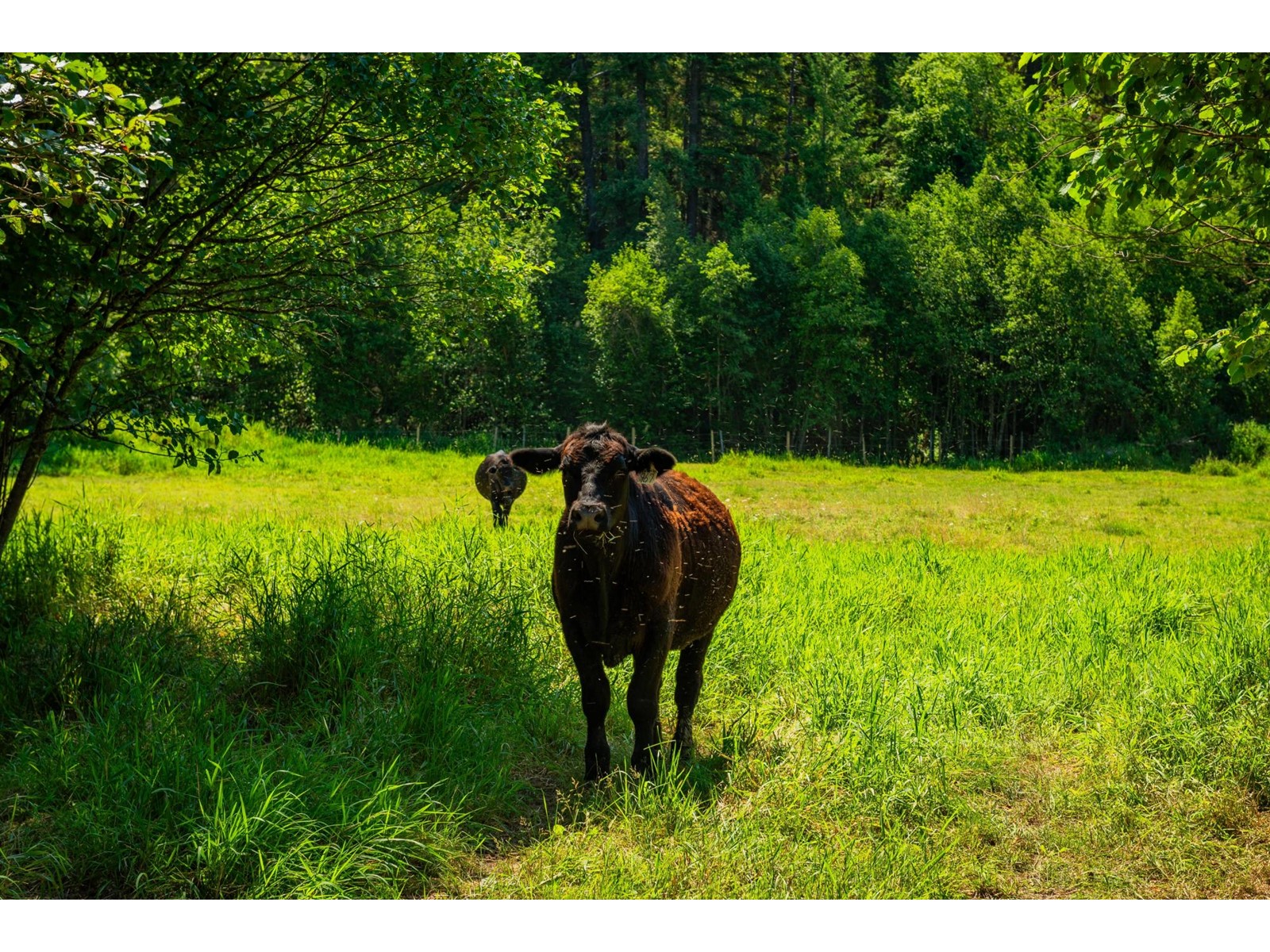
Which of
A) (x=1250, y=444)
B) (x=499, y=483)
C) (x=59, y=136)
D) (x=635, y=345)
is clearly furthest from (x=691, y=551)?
(x=1250, y=444)

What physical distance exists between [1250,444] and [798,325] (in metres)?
15.9

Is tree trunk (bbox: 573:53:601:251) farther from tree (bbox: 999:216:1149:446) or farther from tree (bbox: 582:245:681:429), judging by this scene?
tree (bbox: 999:216:1149:446)

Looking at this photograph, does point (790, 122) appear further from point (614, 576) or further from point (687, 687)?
point (614, 576)

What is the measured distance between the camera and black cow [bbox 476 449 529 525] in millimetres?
14680

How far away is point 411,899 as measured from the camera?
4.31 meters

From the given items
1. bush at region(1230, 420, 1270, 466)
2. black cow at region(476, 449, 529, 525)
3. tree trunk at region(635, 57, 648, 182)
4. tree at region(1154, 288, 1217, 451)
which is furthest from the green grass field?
tree trunk at region(635, 57, 648, 182)

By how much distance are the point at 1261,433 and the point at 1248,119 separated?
103 feet

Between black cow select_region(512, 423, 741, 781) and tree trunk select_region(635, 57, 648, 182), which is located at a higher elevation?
tree trunk select_region(635, 57, 648, 182)

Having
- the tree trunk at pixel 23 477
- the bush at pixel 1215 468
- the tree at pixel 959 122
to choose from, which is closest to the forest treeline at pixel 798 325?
the tree at pixel 959 122

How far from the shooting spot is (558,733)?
631 centimetres

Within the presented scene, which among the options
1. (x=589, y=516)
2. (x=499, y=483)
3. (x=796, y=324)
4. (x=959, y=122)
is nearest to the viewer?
(x=589, y=516)

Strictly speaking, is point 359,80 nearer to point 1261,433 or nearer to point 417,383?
point 417,383

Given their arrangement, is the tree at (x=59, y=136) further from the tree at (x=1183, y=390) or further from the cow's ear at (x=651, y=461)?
the tree at (x=1183, y=390)

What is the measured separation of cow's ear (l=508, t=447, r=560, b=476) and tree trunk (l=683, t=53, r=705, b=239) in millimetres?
39998
